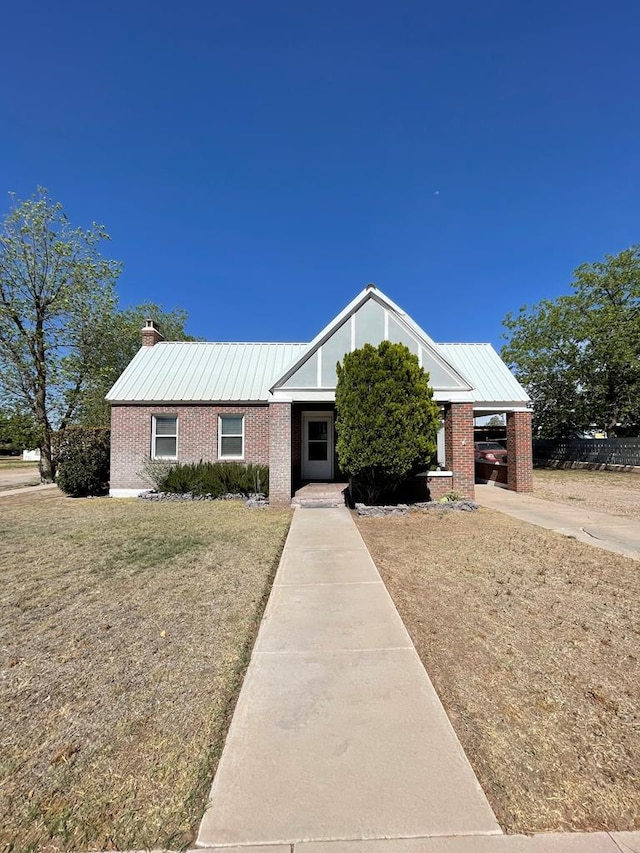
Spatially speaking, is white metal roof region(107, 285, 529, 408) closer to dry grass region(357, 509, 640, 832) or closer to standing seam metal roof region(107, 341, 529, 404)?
standing seam metal roof region(107, 341, 529, 404)

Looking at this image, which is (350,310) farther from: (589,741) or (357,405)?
(589,741)

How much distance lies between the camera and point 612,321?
2380 cm

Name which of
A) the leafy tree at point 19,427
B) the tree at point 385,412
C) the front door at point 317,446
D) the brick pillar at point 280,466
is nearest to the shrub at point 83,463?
Result: the leafy tree at point 19,427

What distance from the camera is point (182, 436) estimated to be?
1398 cm

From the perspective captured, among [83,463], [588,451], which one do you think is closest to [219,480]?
[83,463]

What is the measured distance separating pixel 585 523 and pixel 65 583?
9922 millimetres

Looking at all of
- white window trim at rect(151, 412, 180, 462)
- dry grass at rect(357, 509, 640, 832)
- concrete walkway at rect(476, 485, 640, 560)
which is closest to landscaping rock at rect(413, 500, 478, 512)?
concrete walkway at rect(476, 485, 640, 560)

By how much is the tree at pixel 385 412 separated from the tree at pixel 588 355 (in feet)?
66.1

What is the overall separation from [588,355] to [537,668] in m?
26.7

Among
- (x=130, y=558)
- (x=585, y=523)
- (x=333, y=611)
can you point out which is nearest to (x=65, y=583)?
(x=130, y=558)

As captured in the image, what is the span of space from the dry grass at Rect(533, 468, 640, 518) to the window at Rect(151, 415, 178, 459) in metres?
12.5

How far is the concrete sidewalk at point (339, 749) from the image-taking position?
188cm

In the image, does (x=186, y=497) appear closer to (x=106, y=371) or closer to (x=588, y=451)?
(x=106, y=371)

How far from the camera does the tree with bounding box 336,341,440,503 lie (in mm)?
9344
